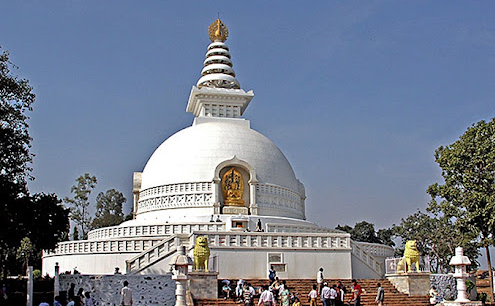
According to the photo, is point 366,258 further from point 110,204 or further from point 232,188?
point 110,204

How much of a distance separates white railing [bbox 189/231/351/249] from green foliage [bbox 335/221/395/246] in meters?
33.6

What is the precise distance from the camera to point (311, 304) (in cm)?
2119

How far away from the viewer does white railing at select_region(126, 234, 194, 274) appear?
27250 millimetres

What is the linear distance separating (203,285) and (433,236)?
32157 millimetres

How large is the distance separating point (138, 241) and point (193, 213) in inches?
241

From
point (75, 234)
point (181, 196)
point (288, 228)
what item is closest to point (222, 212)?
point (181, 196)

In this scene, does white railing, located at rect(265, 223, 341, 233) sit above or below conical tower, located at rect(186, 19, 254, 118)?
below

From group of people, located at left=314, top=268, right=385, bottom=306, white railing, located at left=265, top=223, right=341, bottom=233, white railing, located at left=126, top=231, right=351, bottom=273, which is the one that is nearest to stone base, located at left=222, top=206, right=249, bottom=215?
white railing, located at left=265, top=223, right=341, bottom=233

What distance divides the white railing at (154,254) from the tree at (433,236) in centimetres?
2512

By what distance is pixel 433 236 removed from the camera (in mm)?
49656

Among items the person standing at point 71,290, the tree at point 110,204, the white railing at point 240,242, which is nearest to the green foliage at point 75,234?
the tree at point 110,204

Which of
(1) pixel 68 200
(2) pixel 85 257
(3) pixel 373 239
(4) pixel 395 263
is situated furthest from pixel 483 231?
(1) pixel 68 200

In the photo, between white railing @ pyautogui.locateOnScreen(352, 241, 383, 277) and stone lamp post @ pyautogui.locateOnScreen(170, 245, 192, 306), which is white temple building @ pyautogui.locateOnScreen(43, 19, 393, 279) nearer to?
white railing @ pyautogui.locateOnScreen(352, 241, 383, 277)

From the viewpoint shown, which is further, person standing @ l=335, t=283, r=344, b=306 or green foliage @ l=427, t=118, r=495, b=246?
green foliage @ l=427, t=118, r=495, b=246
